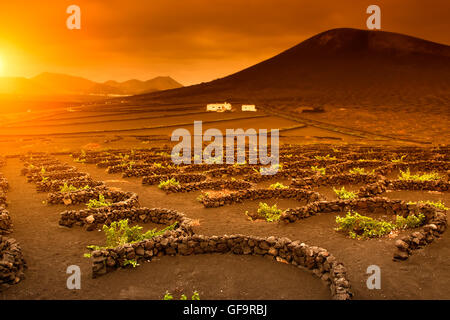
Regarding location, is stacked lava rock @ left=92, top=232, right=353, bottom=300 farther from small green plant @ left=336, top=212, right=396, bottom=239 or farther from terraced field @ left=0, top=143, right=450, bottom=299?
small green plant @ left=336, top=212, right=396, bottom=239

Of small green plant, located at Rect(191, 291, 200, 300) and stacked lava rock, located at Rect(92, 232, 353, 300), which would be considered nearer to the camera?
small green plant, located at Rect(191, 291, 200, 300)

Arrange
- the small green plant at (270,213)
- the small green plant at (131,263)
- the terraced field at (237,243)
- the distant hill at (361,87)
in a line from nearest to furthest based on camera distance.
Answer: the terraced field at (237,243), the small green plant at (131,263), the small green plant at (270,213), the distant hill at (361,87)

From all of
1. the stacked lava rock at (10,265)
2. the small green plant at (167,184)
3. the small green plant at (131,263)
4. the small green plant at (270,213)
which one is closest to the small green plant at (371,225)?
the small green plant at (270,213)

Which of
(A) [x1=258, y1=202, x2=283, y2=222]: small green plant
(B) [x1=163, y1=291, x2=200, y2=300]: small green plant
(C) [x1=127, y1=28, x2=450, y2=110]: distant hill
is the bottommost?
(B) [x1=163, y1=291, x2=200, y2=300]: small green plant

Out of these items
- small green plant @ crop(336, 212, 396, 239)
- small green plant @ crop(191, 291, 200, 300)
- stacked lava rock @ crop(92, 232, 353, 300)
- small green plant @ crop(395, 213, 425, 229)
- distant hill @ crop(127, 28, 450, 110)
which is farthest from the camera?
distant hill @ crop(127, 28, 450, 110)

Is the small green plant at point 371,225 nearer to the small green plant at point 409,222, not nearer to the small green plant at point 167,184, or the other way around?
the small green plant at point 409,222

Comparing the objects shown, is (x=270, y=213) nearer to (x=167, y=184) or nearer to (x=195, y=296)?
(x=195, y=296)

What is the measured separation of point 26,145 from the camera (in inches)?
2287

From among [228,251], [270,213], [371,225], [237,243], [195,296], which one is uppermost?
[371,225]

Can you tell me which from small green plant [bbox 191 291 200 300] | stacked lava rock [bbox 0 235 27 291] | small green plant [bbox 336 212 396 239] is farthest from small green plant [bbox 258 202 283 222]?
stacked lava rock [bbox 0 235 27 291]

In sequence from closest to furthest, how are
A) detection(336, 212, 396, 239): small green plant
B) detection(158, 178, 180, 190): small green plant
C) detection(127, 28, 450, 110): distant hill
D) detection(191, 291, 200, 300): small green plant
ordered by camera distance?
detection(191, 291, 200, 300): small green plant < detection(336, 212, 396, 239): small green plant < detection(158, 178, 180, 190): small green plant < detection(127, 28, 450, 110): distant hill

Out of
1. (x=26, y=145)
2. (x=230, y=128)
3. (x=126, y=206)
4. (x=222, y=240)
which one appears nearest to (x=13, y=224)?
(x=126, y=206)

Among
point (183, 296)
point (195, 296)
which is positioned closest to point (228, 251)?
point (195, 296)
